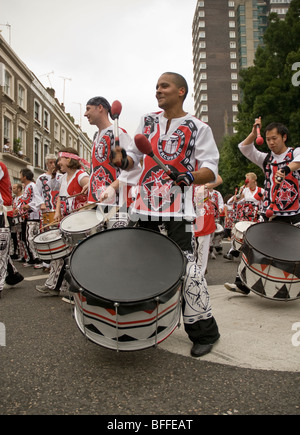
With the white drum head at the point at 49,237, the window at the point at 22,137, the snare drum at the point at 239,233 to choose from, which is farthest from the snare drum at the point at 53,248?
the window at the point at 22,137

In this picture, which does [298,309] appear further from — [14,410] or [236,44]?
[236,44]

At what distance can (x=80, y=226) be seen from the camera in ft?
11.7

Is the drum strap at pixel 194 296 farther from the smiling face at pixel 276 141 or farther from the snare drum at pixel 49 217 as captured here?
the snare drum at pixel 49 217

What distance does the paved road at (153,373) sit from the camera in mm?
1854

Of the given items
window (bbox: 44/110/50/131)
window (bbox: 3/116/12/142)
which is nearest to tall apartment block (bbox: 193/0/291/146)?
window (bbox: 44/110/50/131)

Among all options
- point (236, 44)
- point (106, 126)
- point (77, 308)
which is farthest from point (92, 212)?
point (236, 44)

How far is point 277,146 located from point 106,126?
183 cm

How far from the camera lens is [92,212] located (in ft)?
12.3

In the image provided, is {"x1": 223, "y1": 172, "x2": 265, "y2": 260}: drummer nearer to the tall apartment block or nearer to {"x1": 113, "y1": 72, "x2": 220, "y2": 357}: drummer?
{"x1": 113, "y1": 72, "x2": 220, "y2": 357}: drummer

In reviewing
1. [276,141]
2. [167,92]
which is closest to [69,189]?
[167,92]

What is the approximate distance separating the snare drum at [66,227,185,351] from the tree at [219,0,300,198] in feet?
51.7

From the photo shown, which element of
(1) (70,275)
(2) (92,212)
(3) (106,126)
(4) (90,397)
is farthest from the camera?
(3) (106,126)

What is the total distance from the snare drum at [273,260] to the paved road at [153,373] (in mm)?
255

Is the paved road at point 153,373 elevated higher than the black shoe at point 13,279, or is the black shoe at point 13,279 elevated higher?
the black shoe at point 13,279
